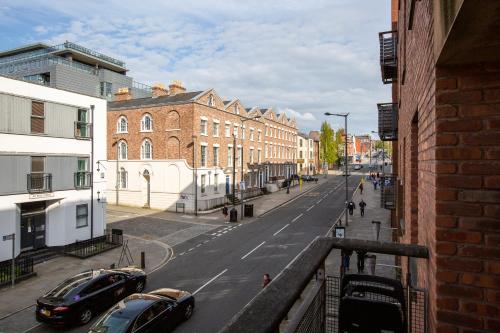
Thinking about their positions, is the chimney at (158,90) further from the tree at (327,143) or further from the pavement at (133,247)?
the tree at (327,143)

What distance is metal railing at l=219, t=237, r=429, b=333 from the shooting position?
63.5 inches

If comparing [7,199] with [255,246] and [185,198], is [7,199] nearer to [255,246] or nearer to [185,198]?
[255,246]

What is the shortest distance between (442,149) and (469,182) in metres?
0.29

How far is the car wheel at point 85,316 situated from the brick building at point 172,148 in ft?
75.6

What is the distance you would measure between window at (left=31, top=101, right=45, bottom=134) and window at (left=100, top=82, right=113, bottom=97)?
43.3 m

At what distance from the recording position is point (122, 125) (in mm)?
42312

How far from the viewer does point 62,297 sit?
12414 millimetres

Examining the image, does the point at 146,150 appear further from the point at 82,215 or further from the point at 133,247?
the point at 133,247

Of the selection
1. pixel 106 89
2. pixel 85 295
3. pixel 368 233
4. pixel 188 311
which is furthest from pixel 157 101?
pixel 188 311

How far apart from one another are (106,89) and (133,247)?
46.0m

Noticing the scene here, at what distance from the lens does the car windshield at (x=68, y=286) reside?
41.7 feet

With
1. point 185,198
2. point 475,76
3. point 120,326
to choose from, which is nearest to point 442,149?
point 475,76

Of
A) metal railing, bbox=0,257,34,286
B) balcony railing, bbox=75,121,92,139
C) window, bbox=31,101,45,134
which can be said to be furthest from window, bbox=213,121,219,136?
metal railing, bbox=0,257,34,286

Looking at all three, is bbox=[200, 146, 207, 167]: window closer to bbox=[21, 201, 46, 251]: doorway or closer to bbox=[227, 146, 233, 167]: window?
bbox=[227, 146, 233, 167]: window
